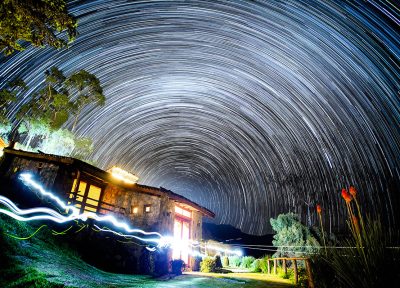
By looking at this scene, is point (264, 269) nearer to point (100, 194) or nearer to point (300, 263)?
point (300, 263)

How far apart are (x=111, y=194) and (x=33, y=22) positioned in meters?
11.4

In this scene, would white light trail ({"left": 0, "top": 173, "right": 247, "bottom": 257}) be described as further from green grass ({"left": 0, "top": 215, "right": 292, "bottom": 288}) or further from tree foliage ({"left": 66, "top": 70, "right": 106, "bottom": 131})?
tree foliage ({"left": 66, "top": 70, "right": 106, "bottom": 131})

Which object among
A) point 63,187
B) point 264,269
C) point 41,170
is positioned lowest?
point 264,269

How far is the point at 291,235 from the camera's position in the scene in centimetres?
2072

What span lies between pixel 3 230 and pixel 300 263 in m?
18.6

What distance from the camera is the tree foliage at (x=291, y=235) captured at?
1964 cm

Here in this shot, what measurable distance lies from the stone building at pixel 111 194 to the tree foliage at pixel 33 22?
5.58m

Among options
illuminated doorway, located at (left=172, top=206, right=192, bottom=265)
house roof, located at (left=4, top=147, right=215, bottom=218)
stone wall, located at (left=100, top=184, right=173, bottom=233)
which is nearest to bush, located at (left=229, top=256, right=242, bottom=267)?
illuminated doorway, located at (left=172, top=206, right=192, bottom=265)

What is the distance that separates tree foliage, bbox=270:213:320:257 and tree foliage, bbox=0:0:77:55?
21233 mm

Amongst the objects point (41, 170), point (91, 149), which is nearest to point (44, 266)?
point (41, 170)

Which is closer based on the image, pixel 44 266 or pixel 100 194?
pixel 44 266

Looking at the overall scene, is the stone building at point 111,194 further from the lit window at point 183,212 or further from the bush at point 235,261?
the bush at point 235,261

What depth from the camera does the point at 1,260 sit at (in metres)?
5.35

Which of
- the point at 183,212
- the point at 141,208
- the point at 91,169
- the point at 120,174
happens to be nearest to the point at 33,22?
the point at 91,169
